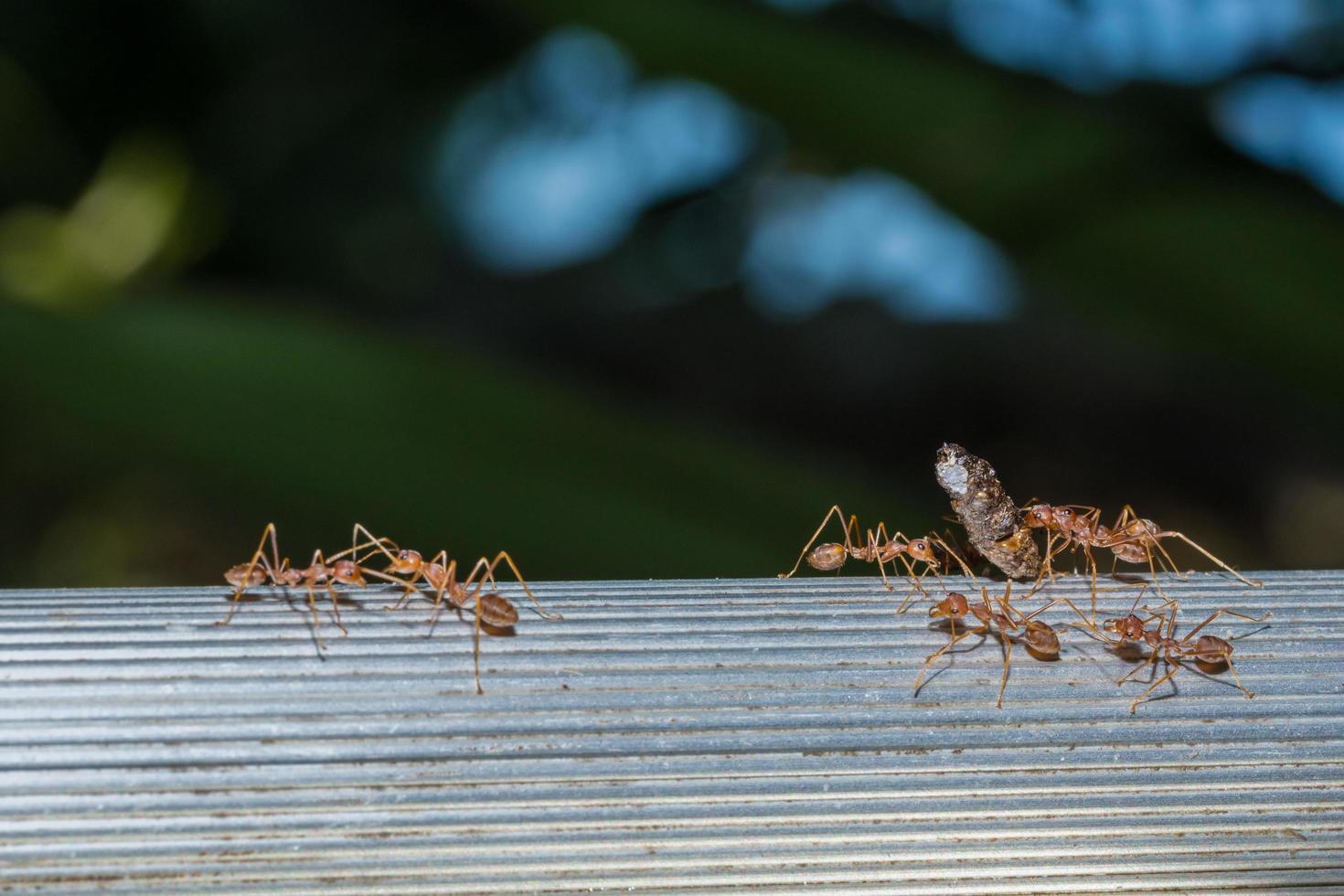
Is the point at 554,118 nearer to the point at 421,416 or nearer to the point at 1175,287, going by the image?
the point at 421,416

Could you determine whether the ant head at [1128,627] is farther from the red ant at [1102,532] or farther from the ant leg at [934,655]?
the red ant at [1102,532]

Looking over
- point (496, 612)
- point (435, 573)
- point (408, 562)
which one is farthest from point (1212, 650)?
point (408, 562)

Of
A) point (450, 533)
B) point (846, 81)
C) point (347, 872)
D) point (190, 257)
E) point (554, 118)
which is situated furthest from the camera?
point (554, 118)

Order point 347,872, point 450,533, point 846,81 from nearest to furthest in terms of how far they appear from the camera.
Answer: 1. point 347,872
2. point 450,533
3. point 846,81

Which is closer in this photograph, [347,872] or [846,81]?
[347,872]

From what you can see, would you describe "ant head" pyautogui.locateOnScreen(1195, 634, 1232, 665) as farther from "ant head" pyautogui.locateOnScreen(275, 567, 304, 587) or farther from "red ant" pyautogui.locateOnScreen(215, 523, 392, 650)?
"ant head" pyautogui.locateOnScreen(275, 567, 304, 587)

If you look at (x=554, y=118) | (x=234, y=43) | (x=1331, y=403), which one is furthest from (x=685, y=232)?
(x=1331, y=403)

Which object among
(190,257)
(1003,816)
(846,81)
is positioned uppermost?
(190,257)
